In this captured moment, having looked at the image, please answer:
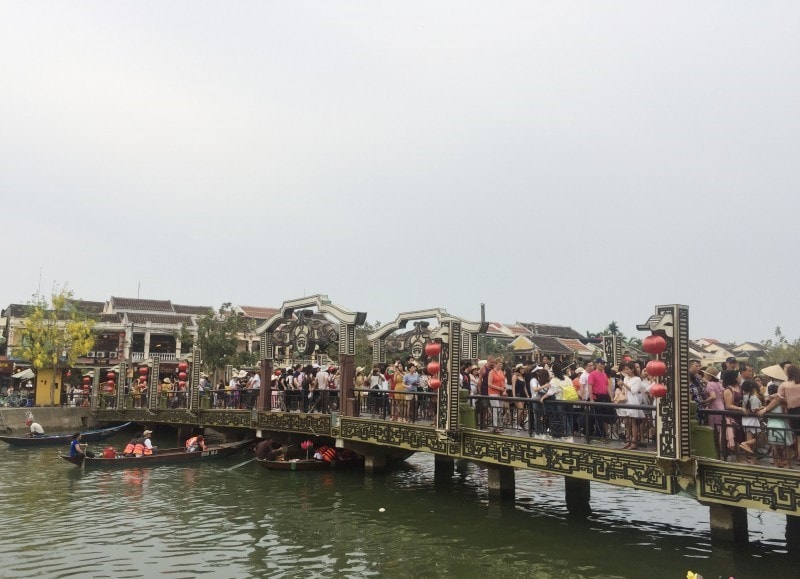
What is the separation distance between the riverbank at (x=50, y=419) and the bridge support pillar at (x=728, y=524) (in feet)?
98.8

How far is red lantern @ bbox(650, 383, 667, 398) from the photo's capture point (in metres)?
9.27

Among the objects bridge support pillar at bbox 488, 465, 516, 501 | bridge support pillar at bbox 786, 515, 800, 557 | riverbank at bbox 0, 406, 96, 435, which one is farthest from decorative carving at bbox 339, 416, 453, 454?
riverbank at bbox 0, 406, 96, 435

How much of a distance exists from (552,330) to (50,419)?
42.9 metres

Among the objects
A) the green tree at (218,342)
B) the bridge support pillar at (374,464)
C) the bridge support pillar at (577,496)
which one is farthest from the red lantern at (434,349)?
the green tree at (218,342)

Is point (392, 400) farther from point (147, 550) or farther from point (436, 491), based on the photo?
point (147, 550)

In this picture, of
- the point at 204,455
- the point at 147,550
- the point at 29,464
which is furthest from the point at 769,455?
the point at 29,464

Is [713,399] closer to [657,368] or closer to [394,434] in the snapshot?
[657,368]

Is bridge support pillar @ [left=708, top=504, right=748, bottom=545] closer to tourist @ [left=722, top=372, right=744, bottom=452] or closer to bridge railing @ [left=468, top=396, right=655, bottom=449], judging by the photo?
tourist @ [left=722, top=372, right=744, bottom=452]

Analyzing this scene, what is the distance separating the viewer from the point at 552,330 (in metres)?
60.1

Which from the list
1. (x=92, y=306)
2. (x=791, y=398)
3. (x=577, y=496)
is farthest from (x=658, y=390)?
(x=92, y=306)

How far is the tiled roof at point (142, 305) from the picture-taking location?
5038 cm

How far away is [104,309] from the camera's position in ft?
170

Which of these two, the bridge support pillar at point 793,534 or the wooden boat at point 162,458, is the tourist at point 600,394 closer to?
the bridge support pillar at point 793,534

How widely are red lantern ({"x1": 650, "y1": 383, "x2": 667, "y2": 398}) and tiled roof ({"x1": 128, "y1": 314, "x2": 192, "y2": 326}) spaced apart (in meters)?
44.5
